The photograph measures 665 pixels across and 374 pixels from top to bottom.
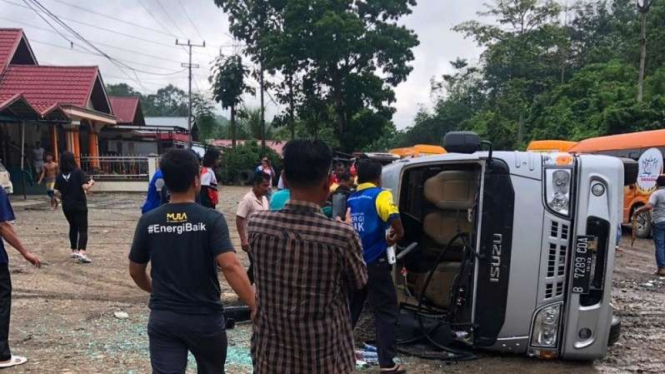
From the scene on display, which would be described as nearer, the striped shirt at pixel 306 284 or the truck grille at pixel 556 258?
the striped shirt at pixel 306 284

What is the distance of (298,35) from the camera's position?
2811cm

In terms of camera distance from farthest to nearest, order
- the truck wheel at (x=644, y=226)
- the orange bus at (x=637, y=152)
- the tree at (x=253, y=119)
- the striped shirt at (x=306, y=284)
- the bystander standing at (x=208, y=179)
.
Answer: the tree at (x=253, y=119), the truck wheel at (x=644, y=226), the orange bus at (x=637, y=152), the bystander standing at (x=208, y=179), the striped shirt at (x=306, y=284)

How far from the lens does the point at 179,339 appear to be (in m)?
2.71

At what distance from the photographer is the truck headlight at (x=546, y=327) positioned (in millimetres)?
4312

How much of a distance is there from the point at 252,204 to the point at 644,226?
1070 centimetres

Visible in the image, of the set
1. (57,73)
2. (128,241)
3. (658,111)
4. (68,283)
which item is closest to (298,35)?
(57,73)

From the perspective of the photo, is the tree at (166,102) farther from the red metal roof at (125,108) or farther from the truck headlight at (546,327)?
the truck headlight at (546,327)

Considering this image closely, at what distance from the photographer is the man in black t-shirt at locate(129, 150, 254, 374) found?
2689 mm

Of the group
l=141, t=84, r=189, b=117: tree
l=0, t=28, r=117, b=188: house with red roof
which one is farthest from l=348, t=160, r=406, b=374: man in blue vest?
l=141, t=84, r=189, b=117: tree

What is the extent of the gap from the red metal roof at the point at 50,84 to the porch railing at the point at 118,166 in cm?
226

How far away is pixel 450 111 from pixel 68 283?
45392 millimetres

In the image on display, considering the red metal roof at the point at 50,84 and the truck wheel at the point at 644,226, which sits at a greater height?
the red metal roof at the point at 50,84

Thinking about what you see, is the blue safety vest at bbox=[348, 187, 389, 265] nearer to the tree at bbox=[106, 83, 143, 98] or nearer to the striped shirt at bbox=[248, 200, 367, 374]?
the striped shirt at bbox=[248, 200, 367, 374]

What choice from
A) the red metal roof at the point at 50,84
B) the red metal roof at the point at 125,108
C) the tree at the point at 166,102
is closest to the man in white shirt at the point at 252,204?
the red metal roof at the point at 50,84
